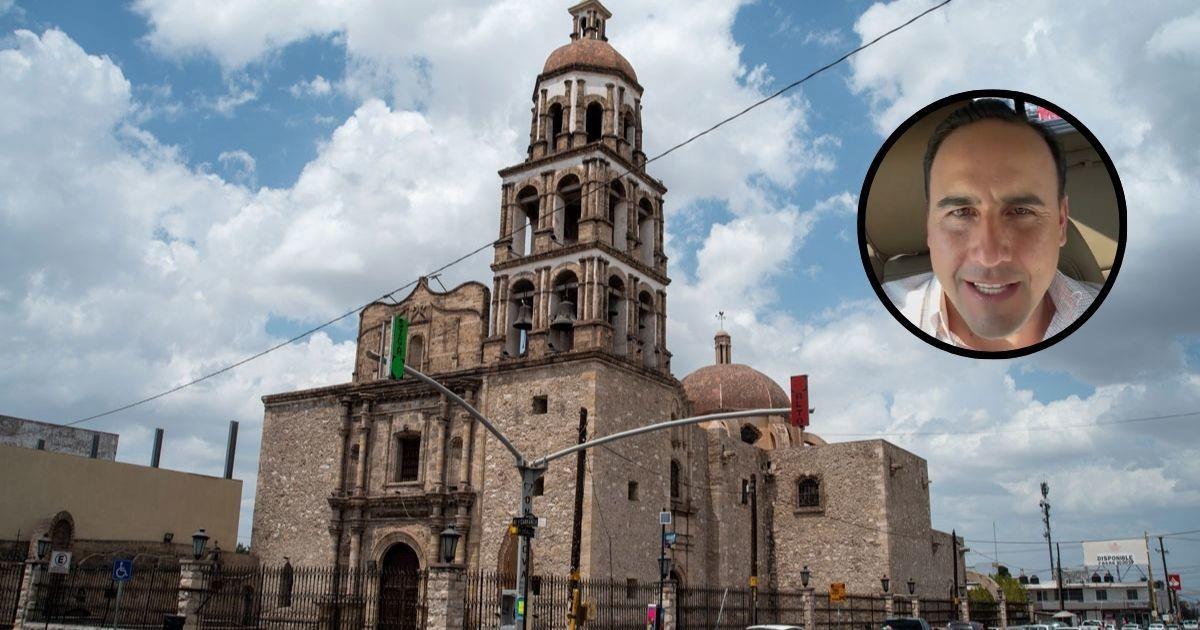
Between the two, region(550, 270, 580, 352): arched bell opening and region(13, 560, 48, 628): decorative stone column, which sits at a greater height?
region(550, 270, 580, 352): arched bell opening

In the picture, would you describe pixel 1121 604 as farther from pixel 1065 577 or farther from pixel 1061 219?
pixel 1061 219

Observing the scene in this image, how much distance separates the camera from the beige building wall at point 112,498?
30.5 metres

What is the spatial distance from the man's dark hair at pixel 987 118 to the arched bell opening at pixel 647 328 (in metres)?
28.2

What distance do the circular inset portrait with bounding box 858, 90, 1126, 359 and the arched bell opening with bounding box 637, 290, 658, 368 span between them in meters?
28.1

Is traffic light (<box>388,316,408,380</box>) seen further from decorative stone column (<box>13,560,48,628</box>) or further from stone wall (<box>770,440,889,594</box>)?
stone wall (<box>770,440,889,594</box>)

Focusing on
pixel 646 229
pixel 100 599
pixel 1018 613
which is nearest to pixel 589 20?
pixel 646 229

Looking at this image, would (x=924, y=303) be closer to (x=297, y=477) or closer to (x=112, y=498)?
(x=297, y=477)

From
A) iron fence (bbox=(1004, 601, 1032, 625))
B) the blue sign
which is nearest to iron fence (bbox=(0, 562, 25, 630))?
the blue sign

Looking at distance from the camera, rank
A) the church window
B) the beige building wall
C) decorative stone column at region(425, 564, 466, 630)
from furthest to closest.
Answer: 1. the church window
2. the beige building wall
3. decorative stone column at region(425, 564, 466, 630)

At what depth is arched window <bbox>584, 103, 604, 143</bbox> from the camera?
111ft

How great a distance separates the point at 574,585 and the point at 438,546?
9060 millimetres

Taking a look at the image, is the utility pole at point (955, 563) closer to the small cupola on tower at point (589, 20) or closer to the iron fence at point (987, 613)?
the iron fence at point (987, 613)

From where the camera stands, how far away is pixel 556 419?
29062mm

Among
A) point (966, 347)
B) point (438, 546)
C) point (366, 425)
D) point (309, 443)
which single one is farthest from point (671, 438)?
point (966, 347)
